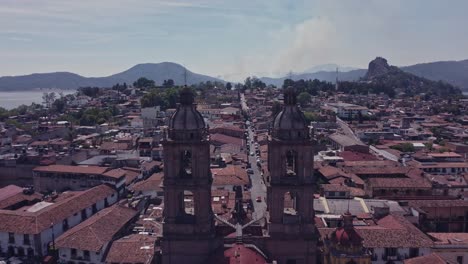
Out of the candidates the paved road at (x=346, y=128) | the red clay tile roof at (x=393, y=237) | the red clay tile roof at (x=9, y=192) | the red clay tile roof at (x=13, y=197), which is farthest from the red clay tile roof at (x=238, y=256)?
the paved road at (x=346, y=128)

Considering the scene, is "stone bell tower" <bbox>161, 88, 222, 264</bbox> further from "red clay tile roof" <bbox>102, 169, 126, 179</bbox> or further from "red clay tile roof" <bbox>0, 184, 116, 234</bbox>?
"red clay tile roof" <bbox>102, 169, 126, 179</bbox>

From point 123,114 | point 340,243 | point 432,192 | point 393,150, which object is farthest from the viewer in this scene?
point 123,114

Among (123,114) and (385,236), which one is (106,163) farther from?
(123,114)

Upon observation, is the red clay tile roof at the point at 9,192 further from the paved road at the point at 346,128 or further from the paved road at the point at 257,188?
the paved road at the point at 346,128

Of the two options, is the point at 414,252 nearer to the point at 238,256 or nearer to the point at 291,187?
the point at 291,187

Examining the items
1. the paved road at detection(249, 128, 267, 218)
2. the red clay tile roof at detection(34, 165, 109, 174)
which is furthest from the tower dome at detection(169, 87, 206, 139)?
the red clay tile roof at detection(34, 165, 109, 174)

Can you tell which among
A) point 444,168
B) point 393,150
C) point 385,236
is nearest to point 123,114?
point 393,150

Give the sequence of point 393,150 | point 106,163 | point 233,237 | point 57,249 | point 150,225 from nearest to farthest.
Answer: point 233,237 → point 57,249 → point 150,225 → point 106,163 → point 393,150
